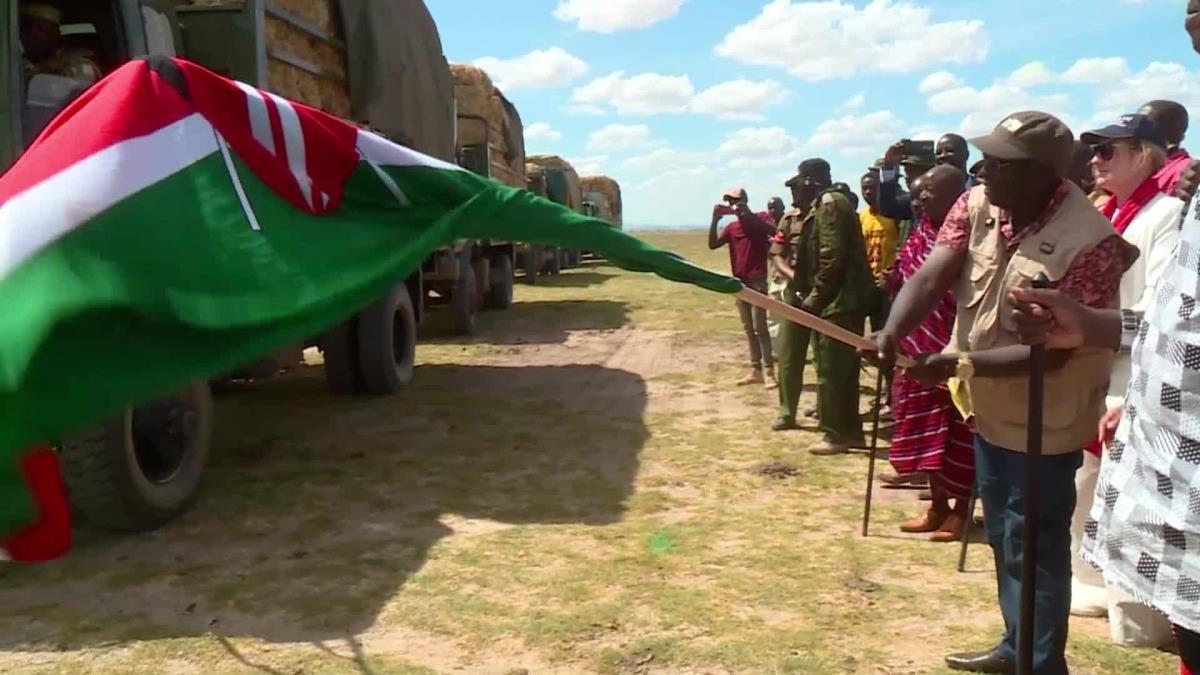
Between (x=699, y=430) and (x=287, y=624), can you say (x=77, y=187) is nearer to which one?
(x=287, y=624)

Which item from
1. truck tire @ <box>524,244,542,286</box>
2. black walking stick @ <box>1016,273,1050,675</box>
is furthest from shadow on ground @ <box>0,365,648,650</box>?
truck tire @ <box>524,244,542,286</box>

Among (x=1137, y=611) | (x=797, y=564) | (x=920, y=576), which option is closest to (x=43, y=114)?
(x=797, y=564)

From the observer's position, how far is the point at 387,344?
775cm

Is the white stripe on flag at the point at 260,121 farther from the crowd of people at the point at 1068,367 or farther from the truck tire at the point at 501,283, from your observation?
the truck tire at the point at 501,283

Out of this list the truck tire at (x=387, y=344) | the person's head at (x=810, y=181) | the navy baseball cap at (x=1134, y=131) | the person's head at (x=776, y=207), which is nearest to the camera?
the navy baseball cap at (x=1134, y=131)

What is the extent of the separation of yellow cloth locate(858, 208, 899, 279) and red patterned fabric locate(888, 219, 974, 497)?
2010mm

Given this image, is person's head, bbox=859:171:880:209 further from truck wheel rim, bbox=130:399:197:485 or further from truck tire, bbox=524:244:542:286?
truck tire, bbox=524:244:542:286

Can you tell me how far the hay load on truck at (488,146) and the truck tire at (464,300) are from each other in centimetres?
122

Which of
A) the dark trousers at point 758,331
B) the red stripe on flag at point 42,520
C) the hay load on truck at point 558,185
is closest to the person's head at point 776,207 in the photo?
the dark trousers at point 758,331

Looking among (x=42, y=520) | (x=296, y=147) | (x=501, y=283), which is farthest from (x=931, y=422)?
(x=501, y=283)

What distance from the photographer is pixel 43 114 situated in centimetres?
420

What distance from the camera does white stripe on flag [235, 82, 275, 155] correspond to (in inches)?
103

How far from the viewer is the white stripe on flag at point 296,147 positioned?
2.65 metres

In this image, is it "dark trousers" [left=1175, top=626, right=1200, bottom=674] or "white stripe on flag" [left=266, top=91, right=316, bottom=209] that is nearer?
"dark trousers" [left=1175, top=626, right=1200, bottom=674]
